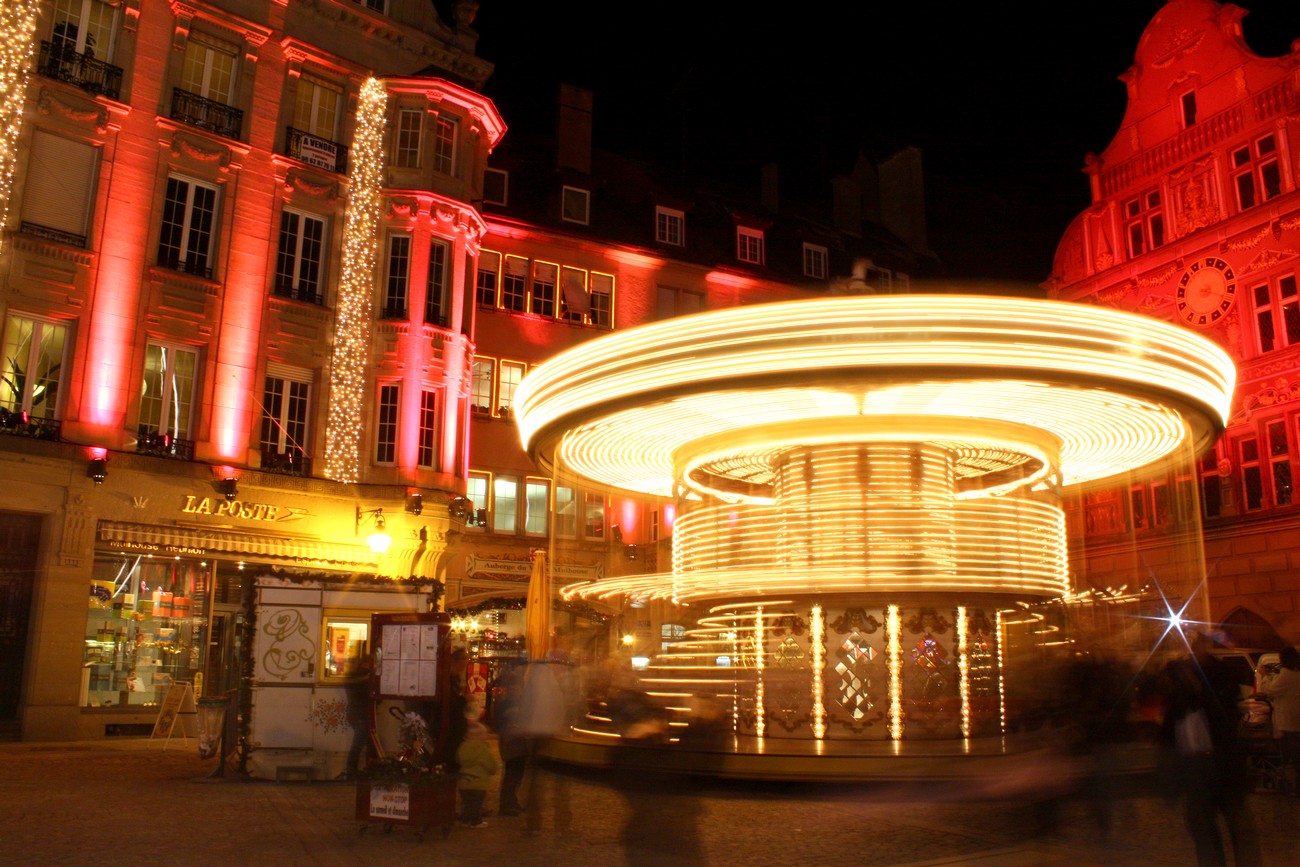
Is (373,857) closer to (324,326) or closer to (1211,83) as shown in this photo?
(324,326)

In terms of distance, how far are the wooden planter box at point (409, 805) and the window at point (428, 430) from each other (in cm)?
1502

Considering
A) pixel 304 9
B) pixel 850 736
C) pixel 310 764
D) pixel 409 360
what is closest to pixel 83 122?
pixel 304 9

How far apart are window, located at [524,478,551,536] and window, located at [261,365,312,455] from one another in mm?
7765

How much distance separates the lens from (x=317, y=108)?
952 inches

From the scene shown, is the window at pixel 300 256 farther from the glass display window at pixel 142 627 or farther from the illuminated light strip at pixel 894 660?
the illuminated light strip at pixel 894 660

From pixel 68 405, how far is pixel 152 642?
489 centimetres

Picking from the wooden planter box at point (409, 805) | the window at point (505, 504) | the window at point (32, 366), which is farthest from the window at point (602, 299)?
the wooden planter box at point (409, 805)

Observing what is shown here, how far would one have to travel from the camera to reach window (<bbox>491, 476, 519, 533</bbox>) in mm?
28938

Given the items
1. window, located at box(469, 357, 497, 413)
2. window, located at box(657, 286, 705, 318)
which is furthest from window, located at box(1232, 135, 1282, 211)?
window, located at box(469, 357, 497, 413)

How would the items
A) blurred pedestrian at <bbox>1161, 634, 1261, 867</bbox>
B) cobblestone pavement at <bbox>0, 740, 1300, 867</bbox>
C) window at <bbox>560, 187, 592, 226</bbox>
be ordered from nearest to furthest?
1. blurred pedestrian at <bbox>1161, 634, 1261, 867</bbox>
2. cobblestone pavement at <bbox>0, 740, 1300, 867</bbox>
3. window at <bbox>560, 187, 592, 226</bbox>

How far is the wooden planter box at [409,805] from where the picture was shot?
30.7 ft

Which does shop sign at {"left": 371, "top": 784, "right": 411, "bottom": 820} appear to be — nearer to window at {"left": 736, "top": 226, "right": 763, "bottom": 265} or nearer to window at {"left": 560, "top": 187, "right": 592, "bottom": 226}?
window at {"left": 560, "top": 187, "right": 592, "bottom": 226}

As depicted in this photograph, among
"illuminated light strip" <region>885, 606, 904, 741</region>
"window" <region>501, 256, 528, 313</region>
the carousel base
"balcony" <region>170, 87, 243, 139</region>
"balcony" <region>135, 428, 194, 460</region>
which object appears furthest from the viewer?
"window" <region>501, 256, 528, 313</region>

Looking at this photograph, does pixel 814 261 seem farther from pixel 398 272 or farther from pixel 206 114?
pixel 206 114
